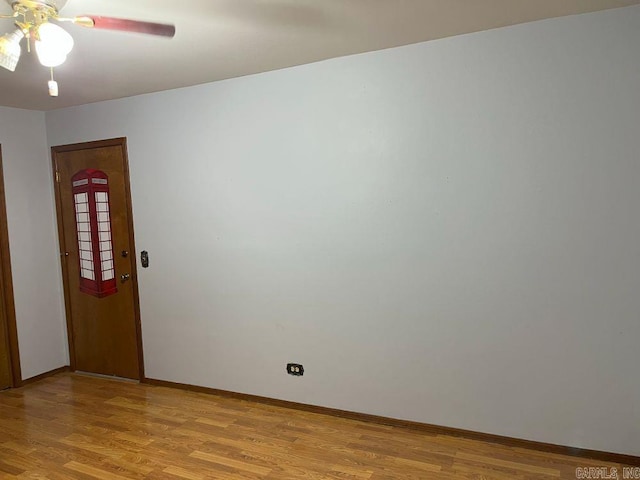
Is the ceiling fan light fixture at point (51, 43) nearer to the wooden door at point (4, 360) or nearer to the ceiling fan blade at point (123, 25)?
the ceiling fan blade at point (123, 25)

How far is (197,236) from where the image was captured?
375 cm

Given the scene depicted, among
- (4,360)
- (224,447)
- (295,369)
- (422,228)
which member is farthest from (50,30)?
(4,360)

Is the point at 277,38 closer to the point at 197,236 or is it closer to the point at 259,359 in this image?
the point at 197,236

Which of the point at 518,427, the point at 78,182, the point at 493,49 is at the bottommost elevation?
the point at 518,427

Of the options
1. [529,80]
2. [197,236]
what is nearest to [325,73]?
[529,80]

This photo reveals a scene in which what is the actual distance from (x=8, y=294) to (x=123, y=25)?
130 inches

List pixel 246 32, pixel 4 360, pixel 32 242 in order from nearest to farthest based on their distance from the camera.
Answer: pixel 246 32 → pixel 4 360 → pixel 32 242

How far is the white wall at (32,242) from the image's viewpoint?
414 cm

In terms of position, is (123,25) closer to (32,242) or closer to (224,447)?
(224,447)

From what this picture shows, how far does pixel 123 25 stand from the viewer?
173 centimetres

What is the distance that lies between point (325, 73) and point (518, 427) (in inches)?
97.8

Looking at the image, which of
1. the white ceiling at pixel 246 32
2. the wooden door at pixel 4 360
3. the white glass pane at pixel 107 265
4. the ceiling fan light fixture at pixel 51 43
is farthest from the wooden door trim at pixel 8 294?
the ceiling fan light fixture at pixel 51 43

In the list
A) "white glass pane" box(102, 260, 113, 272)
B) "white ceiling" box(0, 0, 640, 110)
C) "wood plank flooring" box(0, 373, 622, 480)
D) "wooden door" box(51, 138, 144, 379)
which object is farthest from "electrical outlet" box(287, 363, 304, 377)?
"white ceiling" box(0, 0, 640, 110)

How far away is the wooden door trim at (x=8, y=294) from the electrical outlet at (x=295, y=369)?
2463mm
